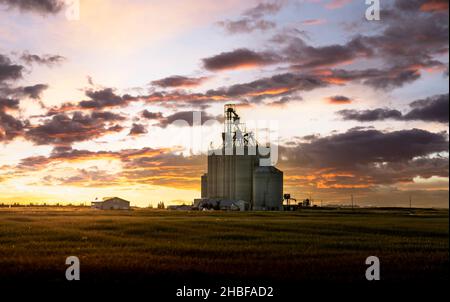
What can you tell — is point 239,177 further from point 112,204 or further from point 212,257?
point 212,257

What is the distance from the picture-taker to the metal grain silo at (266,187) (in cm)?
13412

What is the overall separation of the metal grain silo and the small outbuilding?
4702 cm

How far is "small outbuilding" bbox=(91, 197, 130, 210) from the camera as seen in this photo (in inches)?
6412

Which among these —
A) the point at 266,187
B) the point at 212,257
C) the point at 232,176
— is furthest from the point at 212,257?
the point at 232,176

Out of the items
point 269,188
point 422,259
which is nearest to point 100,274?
point 422,259

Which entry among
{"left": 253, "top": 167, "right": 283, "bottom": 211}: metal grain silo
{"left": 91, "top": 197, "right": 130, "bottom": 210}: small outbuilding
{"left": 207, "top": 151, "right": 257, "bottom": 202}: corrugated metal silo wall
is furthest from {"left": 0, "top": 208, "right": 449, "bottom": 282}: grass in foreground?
{"left": 91, "top": 197, "right": 130, "bottom": 210}: small outbuilding

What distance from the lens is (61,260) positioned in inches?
1125

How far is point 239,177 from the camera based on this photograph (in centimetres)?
13725

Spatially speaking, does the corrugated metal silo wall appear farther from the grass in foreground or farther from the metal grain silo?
the grass in foreground

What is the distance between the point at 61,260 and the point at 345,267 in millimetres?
13878

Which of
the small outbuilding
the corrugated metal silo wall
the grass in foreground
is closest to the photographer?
the grass in foreground

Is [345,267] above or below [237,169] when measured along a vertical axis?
below

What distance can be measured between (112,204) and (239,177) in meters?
45.4
